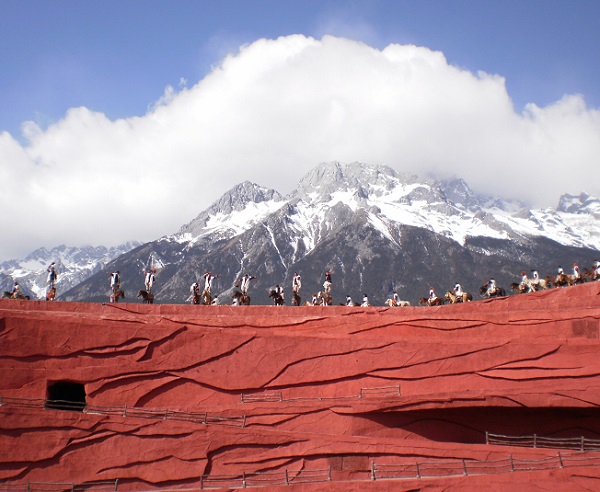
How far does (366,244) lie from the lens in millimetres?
119062

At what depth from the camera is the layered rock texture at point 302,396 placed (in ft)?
57.3

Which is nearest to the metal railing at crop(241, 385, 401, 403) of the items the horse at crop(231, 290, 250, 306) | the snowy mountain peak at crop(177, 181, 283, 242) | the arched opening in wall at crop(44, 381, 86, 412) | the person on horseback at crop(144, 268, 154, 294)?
the arched opening in wall at crop(44, 381, 86, 412)

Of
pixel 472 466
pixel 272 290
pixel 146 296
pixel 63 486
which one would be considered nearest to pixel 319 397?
A: pixel 472 466

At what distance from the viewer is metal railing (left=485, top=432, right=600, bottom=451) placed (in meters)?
17.7

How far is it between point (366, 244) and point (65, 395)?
100693 mm

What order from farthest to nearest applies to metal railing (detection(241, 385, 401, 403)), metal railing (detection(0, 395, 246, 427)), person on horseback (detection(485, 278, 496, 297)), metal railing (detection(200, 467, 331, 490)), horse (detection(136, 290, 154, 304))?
person on horseback (detection(485, 278, 496, 297)) < horse (detection(136, 290, 154, 304)) < metal railing (detection(241, 385, 401, 403)) < metal railing (detection(0, 395, 246, 427)) < metal railing (detection(200, 467, 331, 490))

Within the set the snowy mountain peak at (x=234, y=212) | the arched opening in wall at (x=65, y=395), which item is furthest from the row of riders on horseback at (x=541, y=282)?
the snowy mountain peak at (x=234, y=212)

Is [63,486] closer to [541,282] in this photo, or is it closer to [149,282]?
[149,282]

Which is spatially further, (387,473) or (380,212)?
(380,212)

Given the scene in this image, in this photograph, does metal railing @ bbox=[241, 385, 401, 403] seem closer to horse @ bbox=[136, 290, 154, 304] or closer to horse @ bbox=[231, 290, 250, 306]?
horse @ bbox=[231, 290, 250, 306]

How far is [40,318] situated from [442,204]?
148 meters

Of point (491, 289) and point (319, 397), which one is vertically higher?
point (491, 289)

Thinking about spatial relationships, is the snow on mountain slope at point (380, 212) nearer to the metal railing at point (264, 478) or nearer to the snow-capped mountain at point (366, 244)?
the snow-capped mountain at point (366, 244)

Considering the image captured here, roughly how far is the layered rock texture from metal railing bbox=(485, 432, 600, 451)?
53mm
